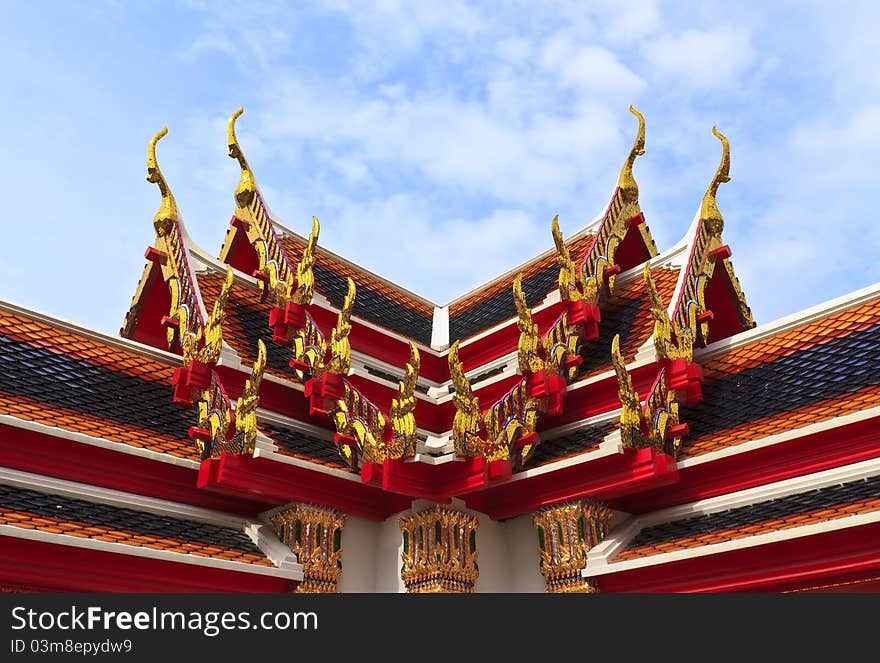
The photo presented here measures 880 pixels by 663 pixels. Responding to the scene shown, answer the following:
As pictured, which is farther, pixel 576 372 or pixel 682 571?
pixel 576 372

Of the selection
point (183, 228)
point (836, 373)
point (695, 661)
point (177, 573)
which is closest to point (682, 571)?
point (836, 373)

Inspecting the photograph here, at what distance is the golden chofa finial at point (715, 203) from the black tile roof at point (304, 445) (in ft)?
15.6

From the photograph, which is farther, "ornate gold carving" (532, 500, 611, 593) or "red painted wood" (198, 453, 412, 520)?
"ornate gold carving" (532, 500, 611, 593)

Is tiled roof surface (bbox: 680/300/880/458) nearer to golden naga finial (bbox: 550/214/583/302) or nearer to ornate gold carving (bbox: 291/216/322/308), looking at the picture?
golden naga finial (bbox: 550/214/583/302)

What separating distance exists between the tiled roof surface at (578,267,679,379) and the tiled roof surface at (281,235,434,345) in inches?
106

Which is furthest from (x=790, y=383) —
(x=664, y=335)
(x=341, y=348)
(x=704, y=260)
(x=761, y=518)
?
(x=341, y=348)

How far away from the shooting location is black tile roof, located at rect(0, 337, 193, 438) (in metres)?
7.28

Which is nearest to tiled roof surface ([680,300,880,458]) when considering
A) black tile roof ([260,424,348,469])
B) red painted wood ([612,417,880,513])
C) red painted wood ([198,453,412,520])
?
red painted wood ([612,417,880,513])

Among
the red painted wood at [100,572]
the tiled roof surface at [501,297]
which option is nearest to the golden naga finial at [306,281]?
the tiled roof surface at [501,297]

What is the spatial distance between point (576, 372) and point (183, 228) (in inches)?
181

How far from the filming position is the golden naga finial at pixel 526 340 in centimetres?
814

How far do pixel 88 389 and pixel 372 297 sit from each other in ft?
15.8

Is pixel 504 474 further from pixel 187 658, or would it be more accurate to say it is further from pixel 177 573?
→ pixel 187 658

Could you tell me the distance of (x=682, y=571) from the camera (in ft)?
22.2
